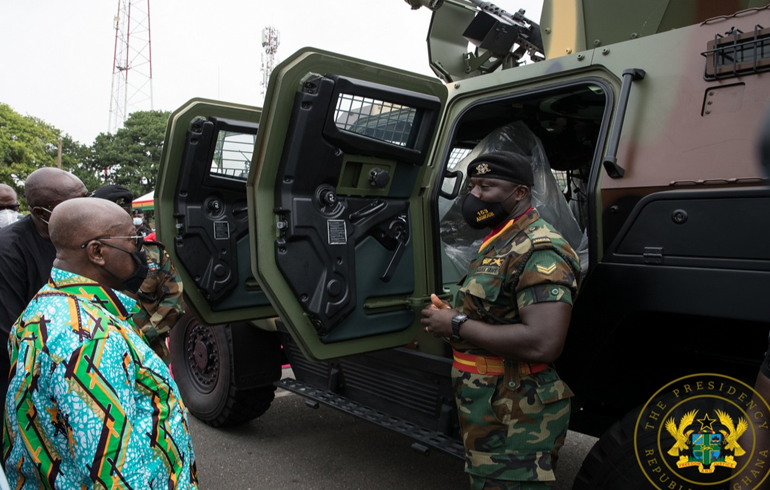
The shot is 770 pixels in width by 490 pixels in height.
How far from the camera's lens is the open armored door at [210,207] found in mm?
3477

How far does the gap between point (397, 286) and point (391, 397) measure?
625 mm

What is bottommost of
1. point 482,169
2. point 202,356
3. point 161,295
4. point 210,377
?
point 210,377

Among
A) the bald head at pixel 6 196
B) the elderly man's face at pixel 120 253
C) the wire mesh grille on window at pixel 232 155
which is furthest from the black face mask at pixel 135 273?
the bald head at pixel 6 196

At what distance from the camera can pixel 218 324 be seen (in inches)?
142

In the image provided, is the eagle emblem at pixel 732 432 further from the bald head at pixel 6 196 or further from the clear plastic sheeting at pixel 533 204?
the bald head at pixel 6 196

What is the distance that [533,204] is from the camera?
2854mm

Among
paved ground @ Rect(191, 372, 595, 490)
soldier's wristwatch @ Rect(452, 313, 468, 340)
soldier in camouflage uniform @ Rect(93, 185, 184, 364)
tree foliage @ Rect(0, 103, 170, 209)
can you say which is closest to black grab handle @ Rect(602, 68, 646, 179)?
soldier's wristwatch @ Rect(452, 313, 468, 340)

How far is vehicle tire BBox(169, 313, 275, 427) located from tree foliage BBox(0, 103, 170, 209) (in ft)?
95.8

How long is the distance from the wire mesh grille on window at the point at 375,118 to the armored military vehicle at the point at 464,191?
10 millimetres

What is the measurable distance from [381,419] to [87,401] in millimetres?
1816

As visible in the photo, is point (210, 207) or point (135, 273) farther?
point (210, 207)

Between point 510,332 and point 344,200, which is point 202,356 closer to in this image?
point 344,200

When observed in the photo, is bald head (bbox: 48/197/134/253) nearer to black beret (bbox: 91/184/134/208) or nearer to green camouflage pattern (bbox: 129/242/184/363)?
green camouflage pattern (bbox: 129/242/184/363)

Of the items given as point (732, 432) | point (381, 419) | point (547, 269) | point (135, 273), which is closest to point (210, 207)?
point (381, 419)
